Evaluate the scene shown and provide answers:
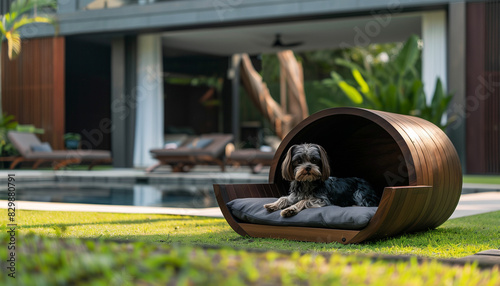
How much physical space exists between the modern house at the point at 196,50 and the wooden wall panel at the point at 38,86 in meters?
A: 0.03

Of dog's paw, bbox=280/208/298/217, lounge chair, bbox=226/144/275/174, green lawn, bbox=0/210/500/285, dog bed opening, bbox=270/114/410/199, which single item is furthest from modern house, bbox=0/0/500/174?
green lawn, bbox=0/210/500/285

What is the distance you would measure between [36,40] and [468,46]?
11780mm

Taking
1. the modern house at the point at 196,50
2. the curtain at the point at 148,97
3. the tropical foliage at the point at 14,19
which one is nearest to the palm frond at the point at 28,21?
the tropical foliage at the point at 14,19

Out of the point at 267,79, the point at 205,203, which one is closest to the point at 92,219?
the point at 205,203

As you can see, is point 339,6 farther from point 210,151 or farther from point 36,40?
point 36,40

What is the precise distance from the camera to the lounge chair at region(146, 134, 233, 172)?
14570mm

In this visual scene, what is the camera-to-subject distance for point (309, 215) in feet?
14.7

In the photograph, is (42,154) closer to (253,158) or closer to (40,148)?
(40,148)

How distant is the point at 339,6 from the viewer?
47.4 feet

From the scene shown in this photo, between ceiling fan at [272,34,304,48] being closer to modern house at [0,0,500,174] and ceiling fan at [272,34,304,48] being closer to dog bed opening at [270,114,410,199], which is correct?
modern house at [0,0,500,174]

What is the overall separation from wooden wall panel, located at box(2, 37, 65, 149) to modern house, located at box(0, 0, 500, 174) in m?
0.03

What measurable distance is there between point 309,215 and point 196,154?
33.4 feet

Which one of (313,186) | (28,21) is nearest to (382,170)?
(313,186)

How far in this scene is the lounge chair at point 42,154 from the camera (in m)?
15.3
